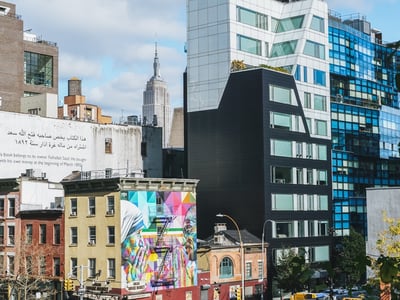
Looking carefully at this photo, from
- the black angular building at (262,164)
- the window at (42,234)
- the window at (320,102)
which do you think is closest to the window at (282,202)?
the black angular building at (262,164)

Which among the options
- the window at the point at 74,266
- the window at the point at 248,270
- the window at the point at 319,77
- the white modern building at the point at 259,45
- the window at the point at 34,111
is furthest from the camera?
the window at the point at 34,111

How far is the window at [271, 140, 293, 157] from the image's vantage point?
80.8 metres

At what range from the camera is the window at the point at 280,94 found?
81438mm

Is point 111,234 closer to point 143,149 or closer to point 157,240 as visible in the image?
point 157,240

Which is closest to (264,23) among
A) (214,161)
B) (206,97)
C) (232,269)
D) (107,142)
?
(206,97)

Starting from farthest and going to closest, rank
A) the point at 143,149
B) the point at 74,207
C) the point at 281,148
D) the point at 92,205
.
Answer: the point at 143,149 < the point at 281,148 < the point at 74,207 < the point at 92,205

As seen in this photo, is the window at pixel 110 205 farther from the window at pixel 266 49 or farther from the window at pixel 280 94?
the window at pixel 266 49

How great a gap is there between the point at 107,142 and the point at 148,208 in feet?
88.5

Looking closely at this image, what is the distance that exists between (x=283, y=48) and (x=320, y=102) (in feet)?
28.5

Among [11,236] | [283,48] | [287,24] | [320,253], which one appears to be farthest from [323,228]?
[11,236]

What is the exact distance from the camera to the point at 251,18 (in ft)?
285

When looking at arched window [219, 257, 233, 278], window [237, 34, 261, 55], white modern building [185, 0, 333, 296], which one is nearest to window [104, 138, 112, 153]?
white modern building [185, 0, 333, 296]

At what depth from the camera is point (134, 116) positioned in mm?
97625

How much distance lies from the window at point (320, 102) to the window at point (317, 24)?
8.98m
